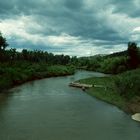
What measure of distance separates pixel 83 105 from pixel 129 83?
21.8 ft

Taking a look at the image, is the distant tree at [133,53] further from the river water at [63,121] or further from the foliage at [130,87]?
the river water at [63,121]

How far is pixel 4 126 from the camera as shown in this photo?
2738 centimetres

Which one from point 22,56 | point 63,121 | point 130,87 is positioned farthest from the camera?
point 22,56

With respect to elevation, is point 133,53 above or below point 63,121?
above

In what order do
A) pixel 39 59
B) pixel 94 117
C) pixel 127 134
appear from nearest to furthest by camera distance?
pixel 127 134
pixel 94 117
pixel 39 59

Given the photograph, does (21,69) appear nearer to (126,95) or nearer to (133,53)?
(133,53)

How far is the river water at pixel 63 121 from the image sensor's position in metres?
24.8

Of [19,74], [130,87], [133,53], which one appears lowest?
[19,74]

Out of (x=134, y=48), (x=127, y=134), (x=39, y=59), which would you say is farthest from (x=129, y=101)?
(x=39, y=59)

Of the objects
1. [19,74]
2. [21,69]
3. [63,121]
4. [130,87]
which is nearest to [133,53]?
[21,69]

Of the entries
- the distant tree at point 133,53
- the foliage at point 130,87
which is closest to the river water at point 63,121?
the foliage at point 130,87

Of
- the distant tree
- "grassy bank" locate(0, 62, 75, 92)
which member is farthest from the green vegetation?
the distant tree

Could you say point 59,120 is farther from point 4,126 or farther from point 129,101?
point 129,101

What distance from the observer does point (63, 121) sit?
96.3ft
